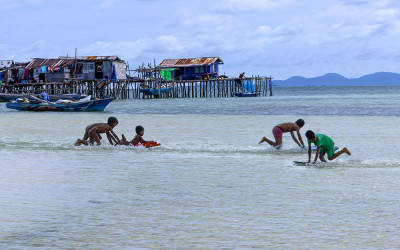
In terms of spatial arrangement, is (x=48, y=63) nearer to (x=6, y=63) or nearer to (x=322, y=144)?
(x=6, y=63)

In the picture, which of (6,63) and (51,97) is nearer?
(51,97)

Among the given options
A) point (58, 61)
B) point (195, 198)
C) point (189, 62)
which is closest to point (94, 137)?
point (195, 198)

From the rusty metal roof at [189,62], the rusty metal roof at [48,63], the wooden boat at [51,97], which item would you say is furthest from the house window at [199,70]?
the wooden boat at [51,97]

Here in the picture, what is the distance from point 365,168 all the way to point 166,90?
59.8 metres

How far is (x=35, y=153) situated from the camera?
16391 millimetres

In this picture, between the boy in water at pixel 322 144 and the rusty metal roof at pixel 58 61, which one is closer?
the boy in water at pixel 322 144

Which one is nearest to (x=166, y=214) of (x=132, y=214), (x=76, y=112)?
(x=132, y=214)

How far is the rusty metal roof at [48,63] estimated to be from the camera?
204 ft

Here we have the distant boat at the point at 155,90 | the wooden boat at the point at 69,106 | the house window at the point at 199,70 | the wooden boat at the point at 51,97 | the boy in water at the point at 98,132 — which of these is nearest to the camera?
the boy in water at the point at 98,132

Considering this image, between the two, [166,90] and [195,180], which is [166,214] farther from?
[166,90]

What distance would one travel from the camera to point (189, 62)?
71.4 m

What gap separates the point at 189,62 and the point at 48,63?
56.1 ft

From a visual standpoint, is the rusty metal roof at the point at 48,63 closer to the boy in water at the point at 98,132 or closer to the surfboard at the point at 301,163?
the boy in water at the point at 98,132

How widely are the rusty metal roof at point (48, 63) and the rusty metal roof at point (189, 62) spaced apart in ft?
45.1
